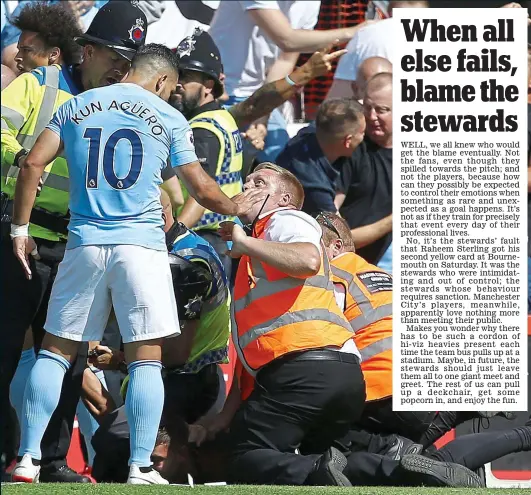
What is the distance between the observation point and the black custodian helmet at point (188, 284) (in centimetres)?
617

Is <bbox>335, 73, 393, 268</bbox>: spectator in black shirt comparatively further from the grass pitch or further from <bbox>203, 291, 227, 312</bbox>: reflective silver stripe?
the grass pitch

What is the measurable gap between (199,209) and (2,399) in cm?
143

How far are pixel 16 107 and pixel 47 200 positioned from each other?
1.50 feet

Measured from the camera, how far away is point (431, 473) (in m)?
5.50

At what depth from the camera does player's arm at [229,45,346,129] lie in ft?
23.8

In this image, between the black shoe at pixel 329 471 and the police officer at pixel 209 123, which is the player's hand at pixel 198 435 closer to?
the black shoe at pixel 329 471

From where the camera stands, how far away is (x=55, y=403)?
5512 millimetres

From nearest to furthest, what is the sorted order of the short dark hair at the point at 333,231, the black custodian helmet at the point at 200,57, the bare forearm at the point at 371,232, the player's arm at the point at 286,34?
1. the short dark hair at the point at 333,231
2. the black custodian helmet at the point at 200,57
3. the bare forearm at the point at 371,232
4. the player's arm at the point at 286,34

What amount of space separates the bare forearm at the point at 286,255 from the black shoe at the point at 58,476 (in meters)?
1.41

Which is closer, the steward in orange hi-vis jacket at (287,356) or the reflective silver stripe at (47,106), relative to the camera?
the steward in orange hi-vis jacket at (287,356)

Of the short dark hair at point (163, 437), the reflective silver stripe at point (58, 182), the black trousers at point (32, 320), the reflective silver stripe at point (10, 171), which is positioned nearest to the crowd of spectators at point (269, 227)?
the short dark hair at point (163, 437)

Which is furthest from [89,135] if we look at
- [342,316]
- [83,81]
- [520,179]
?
[520,179]

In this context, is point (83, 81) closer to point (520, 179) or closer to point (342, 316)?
point (342, 316)

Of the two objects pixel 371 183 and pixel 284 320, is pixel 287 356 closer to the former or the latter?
pixel 284 320
